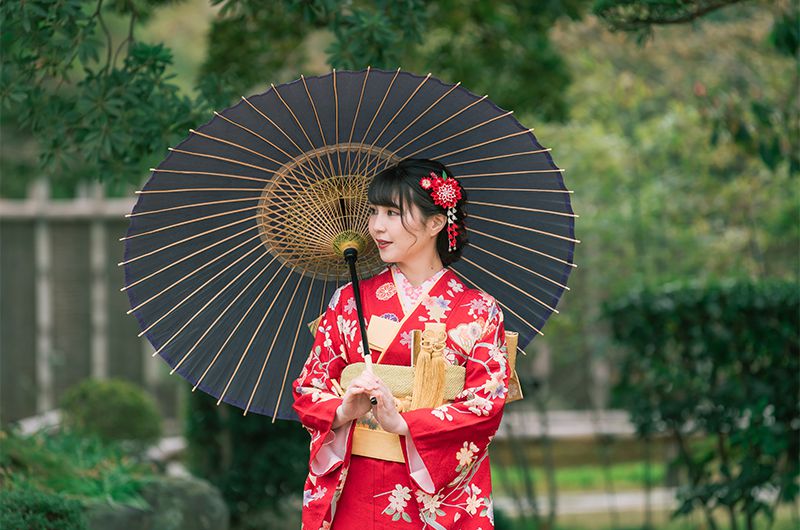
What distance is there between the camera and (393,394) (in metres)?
3.06

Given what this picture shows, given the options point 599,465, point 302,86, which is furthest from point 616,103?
point 302,86

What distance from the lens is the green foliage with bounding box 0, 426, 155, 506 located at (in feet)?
15.8

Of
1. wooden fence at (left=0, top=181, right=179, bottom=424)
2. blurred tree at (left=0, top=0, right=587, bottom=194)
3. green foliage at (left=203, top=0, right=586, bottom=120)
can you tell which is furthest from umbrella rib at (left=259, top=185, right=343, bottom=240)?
wooden fence at (left=0, top=181, right=179, bottom=424)

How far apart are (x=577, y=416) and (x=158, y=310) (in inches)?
339

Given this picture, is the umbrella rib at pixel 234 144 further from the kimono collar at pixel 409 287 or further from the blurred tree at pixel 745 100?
the blurred tree at pixel 745 100

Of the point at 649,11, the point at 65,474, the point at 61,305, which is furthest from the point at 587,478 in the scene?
the point at 649,11

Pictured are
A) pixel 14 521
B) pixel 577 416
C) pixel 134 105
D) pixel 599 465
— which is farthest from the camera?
pixel 577 416

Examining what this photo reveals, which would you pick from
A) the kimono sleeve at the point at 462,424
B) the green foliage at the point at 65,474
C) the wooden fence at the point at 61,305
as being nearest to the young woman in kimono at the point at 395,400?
the kimono sleeve at the point at 462,424

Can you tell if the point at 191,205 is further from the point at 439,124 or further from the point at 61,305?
the point at 61,305

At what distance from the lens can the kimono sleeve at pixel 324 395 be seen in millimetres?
3047

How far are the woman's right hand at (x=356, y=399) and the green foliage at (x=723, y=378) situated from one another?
324 centimetres

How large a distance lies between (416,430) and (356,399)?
0.18 meters

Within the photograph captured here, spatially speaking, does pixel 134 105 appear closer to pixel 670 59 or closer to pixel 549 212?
pixel 549 212

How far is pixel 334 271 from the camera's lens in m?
3.48
